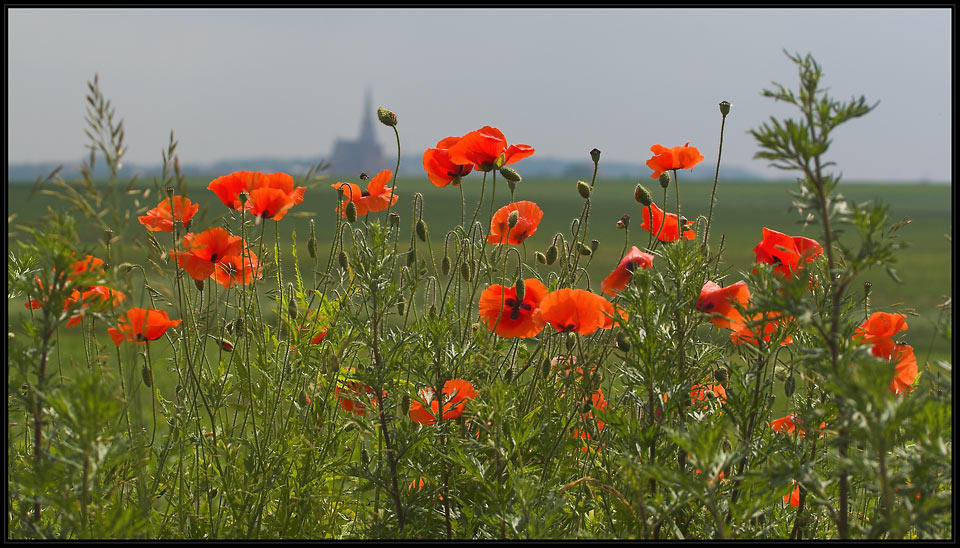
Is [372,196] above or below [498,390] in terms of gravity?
above

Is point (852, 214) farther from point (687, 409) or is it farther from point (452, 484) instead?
point (452, 484)

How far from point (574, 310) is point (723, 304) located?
0.30 metres

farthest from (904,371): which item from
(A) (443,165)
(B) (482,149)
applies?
(A) (443,165)

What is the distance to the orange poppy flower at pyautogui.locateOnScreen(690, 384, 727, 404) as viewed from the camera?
1.77 meters

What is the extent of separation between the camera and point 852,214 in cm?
114

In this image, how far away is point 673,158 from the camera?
221 centimetres

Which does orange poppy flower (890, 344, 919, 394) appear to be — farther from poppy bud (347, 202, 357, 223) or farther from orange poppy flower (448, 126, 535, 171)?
poppy bud (347, 202, 357, 223)

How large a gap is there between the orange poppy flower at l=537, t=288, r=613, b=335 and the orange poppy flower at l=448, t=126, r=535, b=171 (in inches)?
21.6

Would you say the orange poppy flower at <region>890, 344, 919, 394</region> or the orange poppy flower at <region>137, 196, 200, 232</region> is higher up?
the orange poppy flower at <region>137, 196, 200, 232</region>

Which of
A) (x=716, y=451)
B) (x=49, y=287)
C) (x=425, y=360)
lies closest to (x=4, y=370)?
(x=49, y=287)

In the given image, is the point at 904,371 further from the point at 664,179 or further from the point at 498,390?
the point at 498,390

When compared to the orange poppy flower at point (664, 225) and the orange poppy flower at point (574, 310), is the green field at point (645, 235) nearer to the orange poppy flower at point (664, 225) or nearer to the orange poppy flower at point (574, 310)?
the orange poppy flower at point (664, 225)

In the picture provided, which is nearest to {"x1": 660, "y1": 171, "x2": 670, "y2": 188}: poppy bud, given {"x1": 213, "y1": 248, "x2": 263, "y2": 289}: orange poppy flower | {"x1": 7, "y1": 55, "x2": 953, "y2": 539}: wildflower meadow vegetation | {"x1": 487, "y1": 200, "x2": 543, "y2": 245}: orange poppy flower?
{"x1": 7, "y1": 55, "x2": 953, "y2": 539}: wildflower meadow vegetation

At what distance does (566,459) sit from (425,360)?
0.46m
